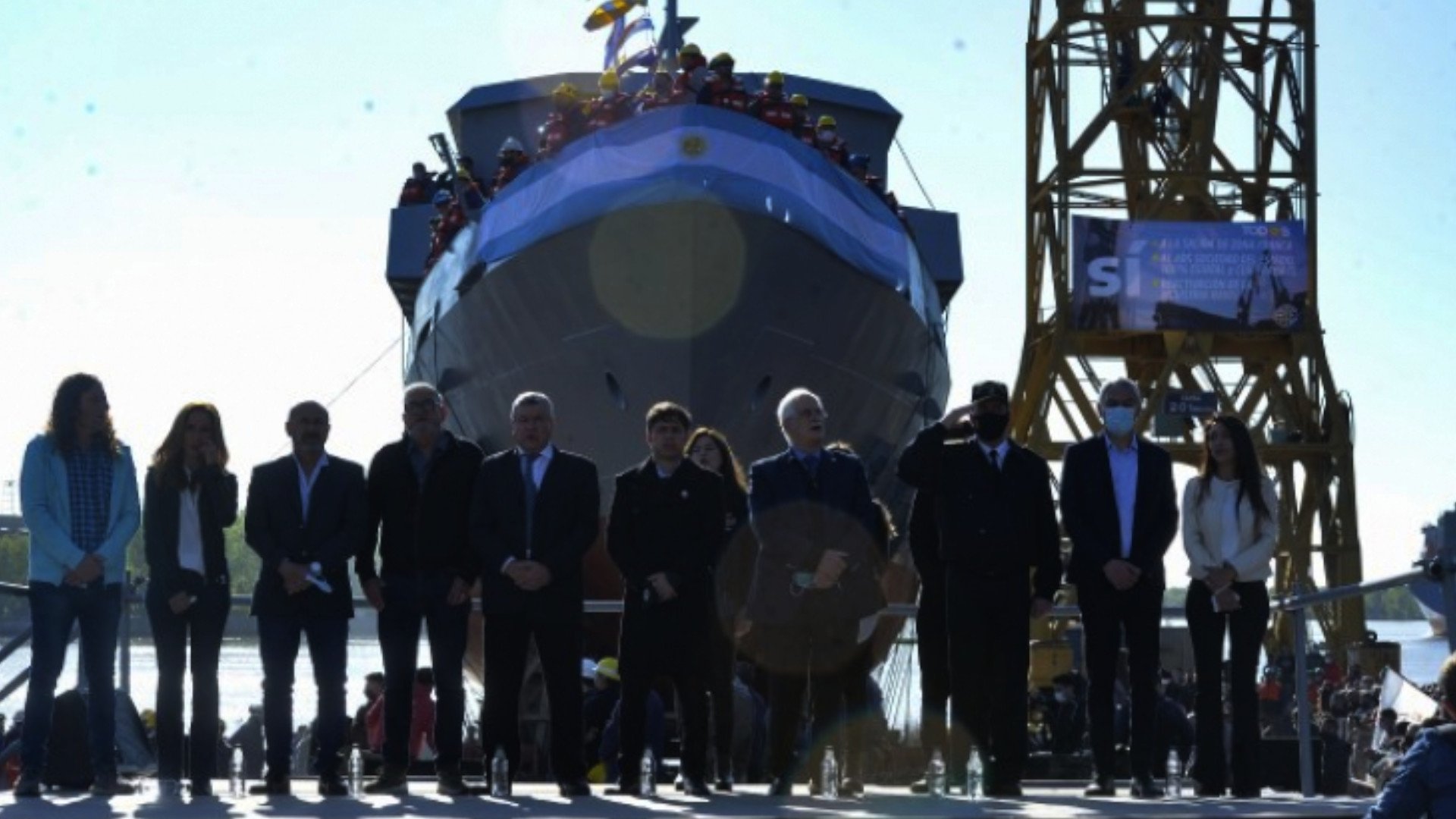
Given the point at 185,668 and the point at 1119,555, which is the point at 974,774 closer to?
the point at 1119,555

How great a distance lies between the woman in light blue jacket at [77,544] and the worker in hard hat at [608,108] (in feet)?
35.3

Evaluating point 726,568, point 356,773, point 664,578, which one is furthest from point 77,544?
point 726,568

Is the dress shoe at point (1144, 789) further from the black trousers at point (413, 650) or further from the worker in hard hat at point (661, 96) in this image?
the worker in hard hat at point (661, 96)

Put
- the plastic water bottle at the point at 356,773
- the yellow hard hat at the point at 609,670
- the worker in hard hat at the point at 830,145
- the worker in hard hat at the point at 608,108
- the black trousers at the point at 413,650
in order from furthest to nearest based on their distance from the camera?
the worker in hard hat at the point at 830,145 < the worker in hard hat at the point at 608,108 < the yellow hard hat at the point at 609,670 < the plastic water bottle at the point at 356,773 < the black trousers at the point at 413,650

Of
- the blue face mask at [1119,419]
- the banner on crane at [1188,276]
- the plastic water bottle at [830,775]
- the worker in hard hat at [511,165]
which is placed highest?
the banner on crane at [1188,276]

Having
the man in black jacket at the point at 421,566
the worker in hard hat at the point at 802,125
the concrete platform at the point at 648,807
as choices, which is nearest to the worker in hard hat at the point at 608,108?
the worker in hard hat at the point at 802,125

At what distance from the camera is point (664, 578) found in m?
8.70

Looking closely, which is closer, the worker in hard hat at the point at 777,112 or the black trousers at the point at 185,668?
the black trousers at the point at 185,668

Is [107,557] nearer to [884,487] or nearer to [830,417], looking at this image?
[830,417]

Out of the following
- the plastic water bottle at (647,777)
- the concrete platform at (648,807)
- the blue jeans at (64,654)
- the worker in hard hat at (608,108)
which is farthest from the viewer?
the worker in hard hat at (608,108)

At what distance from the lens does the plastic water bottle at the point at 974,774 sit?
855cm

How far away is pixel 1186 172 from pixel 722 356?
21.5 m

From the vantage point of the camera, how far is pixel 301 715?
3772 centimetres

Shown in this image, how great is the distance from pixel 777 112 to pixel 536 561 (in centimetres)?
1123
